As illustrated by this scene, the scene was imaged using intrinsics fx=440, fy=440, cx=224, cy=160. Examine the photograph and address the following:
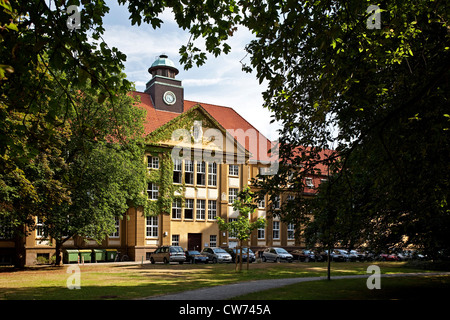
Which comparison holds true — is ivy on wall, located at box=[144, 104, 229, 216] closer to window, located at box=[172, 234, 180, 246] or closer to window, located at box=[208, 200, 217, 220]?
window, located at box=[172, 234, 180, 246]

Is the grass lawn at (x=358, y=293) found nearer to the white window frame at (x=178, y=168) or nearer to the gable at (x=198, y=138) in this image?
the white window frame at (x=178, y=168)

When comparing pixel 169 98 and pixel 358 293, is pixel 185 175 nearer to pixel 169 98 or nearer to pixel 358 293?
pixel 169 98

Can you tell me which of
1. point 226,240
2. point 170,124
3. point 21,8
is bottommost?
point 226,240

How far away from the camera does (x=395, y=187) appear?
11.5 m

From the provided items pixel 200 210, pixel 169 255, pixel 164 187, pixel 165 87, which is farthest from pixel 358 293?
pixel 165 87

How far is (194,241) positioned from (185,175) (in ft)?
24.2

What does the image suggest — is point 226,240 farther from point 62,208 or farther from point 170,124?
point 62,208

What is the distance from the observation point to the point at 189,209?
49.0 metres

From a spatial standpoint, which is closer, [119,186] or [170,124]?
[119,186]

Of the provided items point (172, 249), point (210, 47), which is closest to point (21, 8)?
point (210, 47)

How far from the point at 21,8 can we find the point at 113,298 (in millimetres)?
9766

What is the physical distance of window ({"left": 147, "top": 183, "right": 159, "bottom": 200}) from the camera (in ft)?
153

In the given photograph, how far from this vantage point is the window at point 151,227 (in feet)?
150
